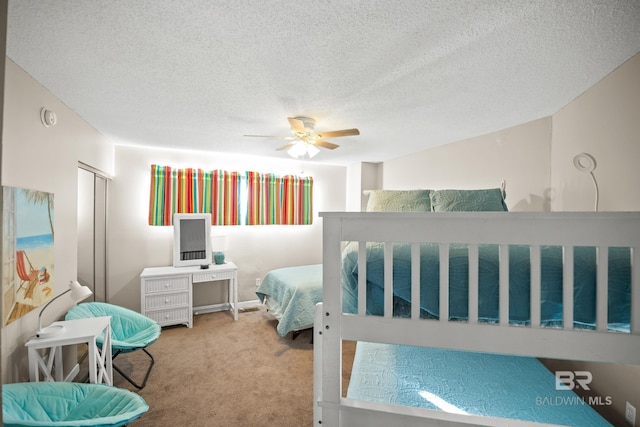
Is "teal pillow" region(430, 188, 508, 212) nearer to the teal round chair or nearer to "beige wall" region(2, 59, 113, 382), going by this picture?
the teal round chair

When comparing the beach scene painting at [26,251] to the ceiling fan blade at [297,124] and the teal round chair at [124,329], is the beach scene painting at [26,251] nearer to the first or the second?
the teal round chair at [124,329]

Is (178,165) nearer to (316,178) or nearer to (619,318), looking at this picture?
(316,178)

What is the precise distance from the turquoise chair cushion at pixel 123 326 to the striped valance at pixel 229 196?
140 centimetres

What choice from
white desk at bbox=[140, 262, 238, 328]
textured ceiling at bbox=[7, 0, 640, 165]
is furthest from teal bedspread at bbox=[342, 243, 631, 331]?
white desk at bbox=[140, 262, 238, 328]

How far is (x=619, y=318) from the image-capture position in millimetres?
1124

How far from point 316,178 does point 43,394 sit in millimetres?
4001

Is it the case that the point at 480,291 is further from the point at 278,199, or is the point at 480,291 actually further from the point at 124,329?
the point at 278,199

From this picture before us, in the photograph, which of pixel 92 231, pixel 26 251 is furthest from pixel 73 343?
pixel 92 231

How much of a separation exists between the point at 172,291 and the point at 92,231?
1.08 m

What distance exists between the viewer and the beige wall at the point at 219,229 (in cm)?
370

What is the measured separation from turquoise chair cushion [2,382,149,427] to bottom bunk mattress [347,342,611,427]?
125 centimetres

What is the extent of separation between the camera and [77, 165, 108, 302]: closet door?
2.91 metres

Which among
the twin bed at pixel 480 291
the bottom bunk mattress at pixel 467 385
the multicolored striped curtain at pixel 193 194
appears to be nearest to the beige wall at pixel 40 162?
the multicolored striped curtain at pixel 193 194

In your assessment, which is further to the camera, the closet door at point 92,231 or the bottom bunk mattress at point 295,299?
the bottom bunk mattress at point 295,299
